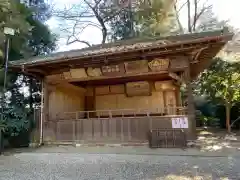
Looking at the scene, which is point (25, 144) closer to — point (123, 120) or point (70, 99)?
point (70, 99)

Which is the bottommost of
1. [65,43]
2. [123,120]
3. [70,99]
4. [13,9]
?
[123,120]

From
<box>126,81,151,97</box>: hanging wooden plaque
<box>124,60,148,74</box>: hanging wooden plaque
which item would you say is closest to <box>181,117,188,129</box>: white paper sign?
<box>124,60,148,74</box>: hanging wooden plaque

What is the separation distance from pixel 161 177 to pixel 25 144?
6.08 metres

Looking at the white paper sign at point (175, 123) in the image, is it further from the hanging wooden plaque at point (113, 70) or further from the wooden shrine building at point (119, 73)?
the hanging wooden plaque at point (113, 70)

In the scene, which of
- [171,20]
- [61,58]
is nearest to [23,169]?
[61,58]

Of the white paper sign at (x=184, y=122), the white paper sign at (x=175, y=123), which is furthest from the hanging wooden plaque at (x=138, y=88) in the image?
the white paper sign at (x=184, y=122)

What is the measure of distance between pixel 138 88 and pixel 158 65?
288cm

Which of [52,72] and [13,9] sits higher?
[13,9]

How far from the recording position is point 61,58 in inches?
309

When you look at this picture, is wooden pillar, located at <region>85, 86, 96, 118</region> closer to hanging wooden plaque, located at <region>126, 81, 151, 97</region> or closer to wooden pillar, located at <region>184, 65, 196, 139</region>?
hanging wooden plaque, located at <region>126, 81, 151, 97</region>

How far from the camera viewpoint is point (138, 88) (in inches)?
416

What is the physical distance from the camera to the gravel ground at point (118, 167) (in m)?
A: 4.71

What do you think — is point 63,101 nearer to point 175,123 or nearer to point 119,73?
point 119,73

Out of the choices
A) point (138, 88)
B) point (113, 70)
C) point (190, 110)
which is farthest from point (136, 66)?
point (138, 88)
